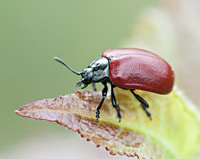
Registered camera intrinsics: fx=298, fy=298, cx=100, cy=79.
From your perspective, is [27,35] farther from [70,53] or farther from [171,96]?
[171,96]

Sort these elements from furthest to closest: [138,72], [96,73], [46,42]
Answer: [46,42], [96,73], [138,72]

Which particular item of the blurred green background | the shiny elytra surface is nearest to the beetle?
the shiny elytra surface

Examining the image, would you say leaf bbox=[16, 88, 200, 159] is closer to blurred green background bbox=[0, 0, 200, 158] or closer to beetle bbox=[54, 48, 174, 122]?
beetle bbox=[54, 48, 174, 122]

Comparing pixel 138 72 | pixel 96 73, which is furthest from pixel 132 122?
pixel 96 73

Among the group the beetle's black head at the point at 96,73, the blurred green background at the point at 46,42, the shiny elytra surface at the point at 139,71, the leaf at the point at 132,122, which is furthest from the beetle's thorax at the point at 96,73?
the blurred green background at the point at 46,42

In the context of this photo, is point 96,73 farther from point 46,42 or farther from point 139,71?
point 46,42
